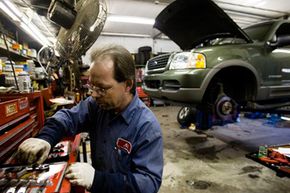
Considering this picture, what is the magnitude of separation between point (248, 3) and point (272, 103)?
3670 mm

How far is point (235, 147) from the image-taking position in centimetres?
306

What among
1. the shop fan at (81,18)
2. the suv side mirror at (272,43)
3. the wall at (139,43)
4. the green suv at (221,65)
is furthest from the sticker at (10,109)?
the wall at (139,43)

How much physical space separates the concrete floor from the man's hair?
144 cm

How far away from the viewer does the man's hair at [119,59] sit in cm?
89

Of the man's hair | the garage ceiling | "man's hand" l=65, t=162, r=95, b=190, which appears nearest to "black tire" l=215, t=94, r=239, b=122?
the man's hair

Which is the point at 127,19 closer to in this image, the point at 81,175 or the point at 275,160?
the point at 275,160

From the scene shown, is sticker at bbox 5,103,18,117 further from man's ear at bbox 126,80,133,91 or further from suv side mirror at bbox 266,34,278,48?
suv side mirror at bbox 266,34,278,48

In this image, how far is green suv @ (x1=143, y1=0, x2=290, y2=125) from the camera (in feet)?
7.83

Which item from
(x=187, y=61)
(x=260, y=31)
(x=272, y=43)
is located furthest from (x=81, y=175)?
(x=260, y=31)

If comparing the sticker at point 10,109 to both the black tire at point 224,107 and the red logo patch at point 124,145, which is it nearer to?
the red logo patch at point 124,145

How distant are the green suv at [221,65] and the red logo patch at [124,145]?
162 cm

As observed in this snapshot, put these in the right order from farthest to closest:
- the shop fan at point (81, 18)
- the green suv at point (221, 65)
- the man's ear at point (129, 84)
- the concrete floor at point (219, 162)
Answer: the green suv at point (221, 65), the concrete floor at point (219, 162), the shop fan at point (81, 18), the man's ear at point (129, 84)

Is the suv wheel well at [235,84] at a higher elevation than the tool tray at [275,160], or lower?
higher

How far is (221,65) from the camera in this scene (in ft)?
7.82
